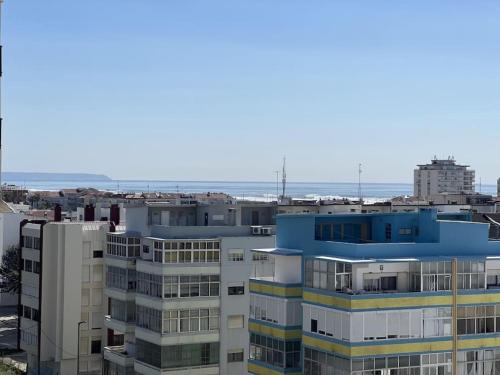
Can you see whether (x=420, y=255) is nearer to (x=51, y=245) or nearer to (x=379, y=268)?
(x=379, y=268)

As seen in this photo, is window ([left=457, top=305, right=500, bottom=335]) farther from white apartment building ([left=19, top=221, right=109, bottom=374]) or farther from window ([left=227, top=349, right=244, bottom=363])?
white apartment building ([left=19, top=221, right=109, bottom=374])

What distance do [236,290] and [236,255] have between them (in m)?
1.82

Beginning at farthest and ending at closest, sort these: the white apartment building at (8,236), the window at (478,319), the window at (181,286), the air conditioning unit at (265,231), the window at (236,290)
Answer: the white apartment building at (8,236) → the air conditioning unit at (265,231) → the window at (236,290) → the window at (181,286) → the window at (478,319)

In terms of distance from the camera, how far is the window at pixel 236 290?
50688 mm

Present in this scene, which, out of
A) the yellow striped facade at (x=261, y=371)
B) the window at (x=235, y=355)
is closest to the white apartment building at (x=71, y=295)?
the window at (x=235, y=355)

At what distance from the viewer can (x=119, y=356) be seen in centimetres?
5350

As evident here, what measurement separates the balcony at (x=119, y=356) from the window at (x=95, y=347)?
241cm

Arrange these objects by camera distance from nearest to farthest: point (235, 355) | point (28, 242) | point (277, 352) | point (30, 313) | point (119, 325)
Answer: point (277, 352), point (235, 355), point (119, 325), point (30, 313), point (28, 242)

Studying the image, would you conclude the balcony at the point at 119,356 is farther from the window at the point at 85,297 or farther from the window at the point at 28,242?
the window at the point at 28,242

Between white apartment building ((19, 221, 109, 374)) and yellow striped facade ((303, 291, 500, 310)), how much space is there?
23.6 meters

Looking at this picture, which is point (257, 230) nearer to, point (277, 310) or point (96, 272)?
point (96, 272)

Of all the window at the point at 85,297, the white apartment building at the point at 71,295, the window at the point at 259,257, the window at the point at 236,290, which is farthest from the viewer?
the window at the point at 85,297

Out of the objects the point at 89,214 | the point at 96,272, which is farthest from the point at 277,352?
the point at 89,214

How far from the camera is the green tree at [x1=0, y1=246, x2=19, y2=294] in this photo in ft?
294
